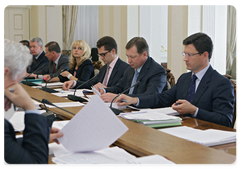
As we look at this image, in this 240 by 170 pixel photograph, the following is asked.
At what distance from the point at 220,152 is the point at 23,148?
2.81 ft

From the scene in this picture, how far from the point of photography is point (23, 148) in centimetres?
129

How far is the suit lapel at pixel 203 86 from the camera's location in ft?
8.11

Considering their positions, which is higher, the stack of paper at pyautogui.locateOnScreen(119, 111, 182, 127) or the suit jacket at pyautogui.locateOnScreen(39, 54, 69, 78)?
the suit jacket at pyautogui.locateOnScreen(39, 54, 69, 78)

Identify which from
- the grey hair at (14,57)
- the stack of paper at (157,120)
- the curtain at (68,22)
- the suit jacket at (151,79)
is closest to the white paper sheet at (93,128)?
the grey hair at (14,57)

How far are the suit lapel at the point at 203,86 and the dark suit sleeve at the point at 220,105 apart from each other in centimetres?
5

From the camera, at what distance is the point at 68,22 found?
438 inches

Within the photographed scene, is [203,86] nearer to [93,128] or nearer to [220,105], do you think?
[220,105]

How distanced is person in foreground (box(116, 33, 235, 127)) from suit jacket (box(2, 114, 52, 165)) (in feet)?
3.79

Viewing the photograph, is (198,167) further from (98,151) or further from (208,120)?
(208,120)

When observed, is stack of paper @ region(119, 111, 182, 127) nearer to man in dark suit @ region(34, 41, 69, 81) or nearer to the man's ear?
the man's ear

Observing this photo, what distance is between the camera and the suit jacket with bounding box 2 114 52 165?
4.13ft

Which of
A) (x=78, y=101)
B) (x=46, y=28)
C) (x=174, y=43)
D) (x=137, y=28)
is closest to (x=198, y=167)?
(x=78, y=101)

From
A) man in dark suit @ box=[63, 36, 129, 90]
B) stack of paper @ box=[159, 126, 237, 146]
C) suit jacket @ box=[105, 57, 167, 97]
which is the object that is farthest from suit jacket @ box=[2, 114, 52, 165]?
man in dark suit @ box=[63, 36, 129, 90]

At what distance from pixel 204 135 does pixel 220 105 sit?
2.03ft
